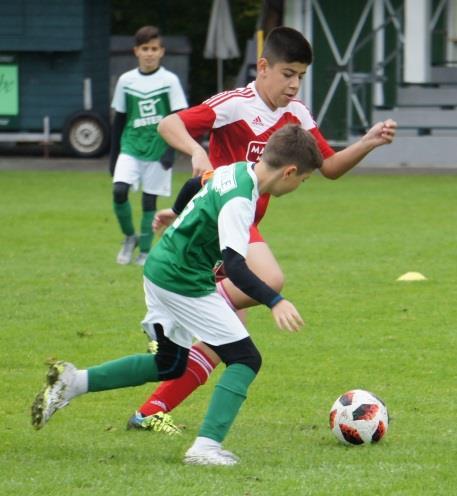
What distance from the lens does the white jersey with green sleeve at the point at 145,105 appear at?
13.4 m

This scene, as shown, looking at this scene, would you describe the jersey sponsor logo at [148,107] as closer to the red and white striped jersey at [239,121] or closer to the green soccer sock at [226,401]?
the red and white striped jersey at [239,121]

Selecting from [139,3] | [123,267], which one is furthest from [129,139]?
[139,3]

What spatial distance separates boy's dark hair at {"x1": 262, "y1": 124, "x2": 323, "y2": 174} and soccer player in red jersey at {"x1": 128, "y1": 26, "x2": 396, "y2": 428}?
37.3 inches

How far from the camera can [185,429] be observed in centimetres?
689

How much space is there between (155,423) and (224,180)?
1.31 m

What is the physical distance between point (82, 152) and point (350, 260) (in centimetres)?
1423

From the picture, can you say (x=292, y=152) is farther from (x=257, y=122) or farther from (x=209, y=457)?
(x=257, y=122)

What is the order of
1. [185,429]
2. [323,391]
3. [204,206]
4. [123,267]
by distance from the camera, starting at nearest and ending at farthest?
[204,206] → [185,429] → [323,391] → [123,267]

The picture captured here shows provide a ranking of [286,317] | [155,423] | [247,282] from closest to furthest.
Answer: [286,317] → [247,282] → [155,423]

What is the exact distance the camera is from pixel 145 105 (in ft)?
44.1

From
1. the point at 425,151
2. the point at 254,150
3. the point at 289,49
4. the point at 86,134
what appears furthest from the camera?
the point at 86,134

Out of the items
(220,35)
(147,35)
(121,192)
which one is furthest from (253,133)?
(220,35)

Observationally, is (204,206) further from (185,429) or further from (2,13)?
(2,13)

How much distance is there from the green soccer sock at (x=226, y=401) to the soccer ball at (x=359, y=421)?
620mm
